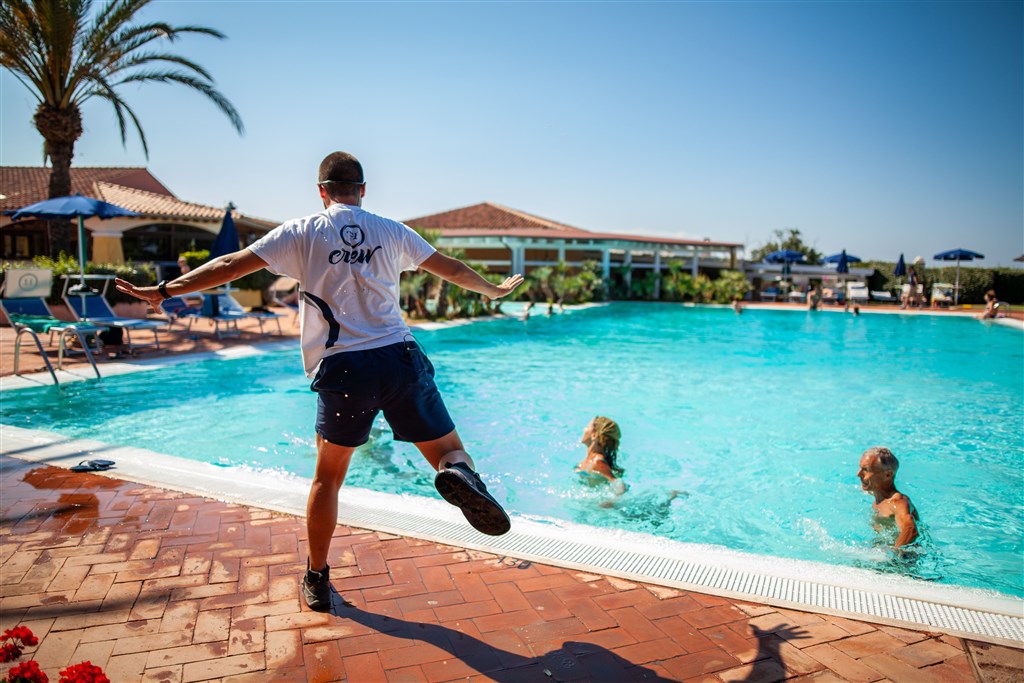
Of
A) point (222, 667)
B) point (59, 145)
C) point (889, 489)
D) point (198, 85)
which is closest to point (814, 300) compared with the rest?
Answer: point (198, 85)

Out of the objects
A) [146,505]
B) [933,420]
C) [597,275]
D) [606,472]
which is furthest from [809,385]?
[597,275]

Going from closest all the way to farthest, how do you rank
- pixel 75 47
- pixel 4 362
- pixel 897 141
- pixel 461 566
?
pixel 461 566 → pixel 4 362 → pixel 75 47 → pixel 897 141

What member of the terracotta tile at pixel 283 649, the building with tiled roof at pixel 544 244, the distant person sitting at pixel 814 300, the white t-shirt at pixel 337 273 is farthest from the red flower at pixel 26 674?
the distant person sitting at pixel 814 300

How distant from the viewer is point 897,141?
94.1 feet

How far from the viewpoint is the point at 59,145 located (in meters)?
13.3

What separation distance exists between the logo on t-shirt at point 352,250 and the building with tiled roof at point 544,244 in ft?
82.0

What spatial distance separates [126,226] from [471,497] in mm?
21777

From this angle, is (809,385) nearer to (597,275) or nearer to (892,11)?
(892,11)

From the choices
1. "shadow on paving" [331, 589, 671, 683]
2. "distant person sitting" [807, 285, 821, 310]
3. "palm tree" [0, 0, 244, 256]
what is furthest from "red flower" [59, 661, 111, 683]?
"distant person sitting" [807, 285, 821, 310]

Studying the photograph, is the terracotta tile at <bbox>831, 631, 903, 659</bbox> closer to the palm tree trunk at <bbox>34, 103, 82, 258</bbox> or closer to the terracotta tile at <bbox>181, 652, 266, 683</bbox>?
the terracotta tile at <bbox>181, 652, 266, 683</bbox>

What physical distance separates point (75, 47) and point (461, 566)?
1506 centimetres

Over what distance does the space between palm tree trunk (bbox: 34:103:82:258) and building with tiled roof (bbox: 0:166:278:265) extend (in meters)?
4.83

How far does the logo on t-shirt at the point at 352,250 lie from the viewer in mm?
2283

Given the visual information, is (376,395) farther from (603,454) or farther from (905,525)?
(905,525)
